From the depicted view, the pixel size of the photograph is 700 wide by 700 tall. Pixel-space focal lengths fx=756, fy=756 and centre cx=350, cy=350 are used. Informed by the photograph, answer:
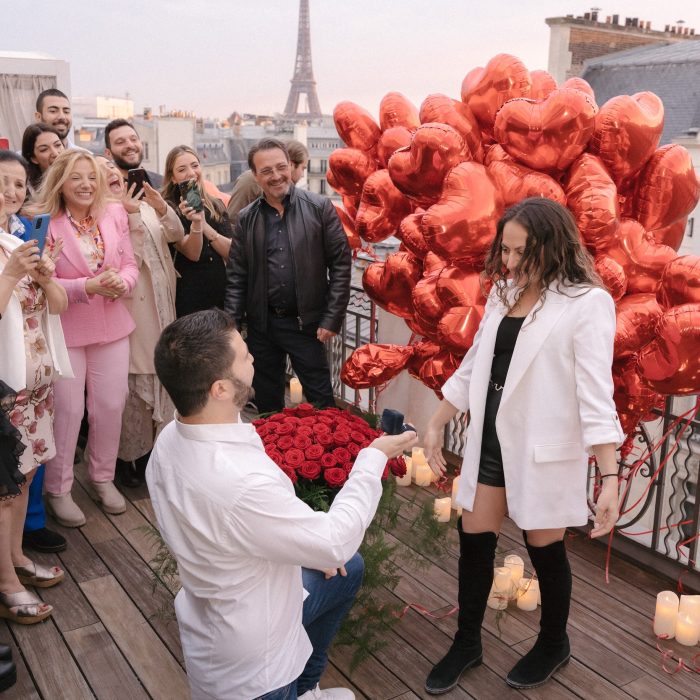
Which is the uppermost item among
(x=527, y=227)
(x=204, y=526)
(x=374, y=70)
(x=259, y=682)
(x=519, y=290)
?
(x=374, y=70)

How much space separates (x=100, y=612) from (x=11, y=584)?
0.29 m

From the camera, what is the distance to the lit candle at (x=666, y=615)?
2.29 meters

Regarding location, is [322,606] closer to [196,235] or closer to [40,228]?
[40,228]

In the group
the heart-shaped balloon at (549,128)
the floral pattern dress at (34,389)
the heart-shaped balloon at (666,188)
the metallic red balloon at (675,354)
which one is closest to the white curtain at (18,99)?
the floral pattern dress at (34,389)

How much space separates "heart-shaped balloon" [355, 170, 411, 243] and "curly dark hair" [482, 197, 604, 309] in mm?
1164

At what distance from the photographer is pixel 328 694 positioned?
195 centimetres

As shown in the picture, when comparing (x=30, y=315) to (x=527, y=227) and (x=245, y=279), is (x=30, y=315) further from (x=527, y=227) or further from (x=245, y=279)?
(x=527, y=227)

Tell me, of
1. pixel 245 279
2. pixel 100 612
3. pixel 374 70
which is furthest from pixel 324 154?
pixel 100 612

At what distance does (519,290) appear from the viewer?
182 cm

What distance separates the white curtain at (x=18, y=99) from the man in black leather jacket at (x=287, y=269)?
117 inches

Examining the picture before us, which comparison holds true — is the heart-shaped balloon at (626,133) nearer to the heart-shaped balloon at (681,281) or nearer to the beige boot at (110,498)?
the heart-shaped balloon at (681,281)

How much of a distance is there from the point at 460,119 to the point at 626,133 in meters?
0.58

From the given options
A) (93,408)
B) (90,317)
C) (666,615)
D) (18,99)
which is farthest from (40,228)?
(18,99)

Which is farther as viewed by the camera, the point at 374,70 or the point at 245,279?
the point at 374,70
